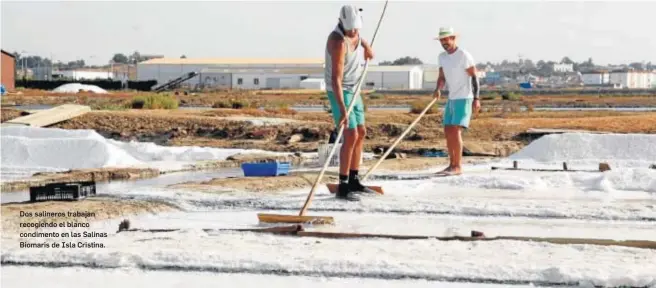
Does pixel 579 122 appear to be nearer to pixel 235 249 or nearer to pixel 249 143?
pixel 249 143

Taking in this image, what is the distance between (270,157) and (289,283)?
1114 centimetres

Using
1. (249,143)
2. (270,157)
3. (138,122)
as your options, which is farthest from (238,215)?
(138,122)

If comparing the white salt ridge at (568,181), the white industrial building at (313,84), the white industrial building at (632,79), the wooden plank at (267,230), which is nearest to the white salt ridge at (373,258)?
the wooden plank at (267,230)

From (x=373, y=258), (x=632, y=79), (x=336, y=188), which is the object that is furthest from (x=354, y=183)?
(x=632, y=79)

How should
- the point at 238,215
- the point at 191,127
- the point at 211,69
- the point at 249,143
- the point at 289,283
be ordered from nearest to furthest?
the point at 289,283
the point at 238,215
the point at 249,143
the point at 191,127
the point at 211,69

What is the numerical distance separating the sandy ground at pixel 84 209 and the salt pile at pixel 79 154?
17.5ft

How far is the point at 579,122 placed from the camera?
2217cm

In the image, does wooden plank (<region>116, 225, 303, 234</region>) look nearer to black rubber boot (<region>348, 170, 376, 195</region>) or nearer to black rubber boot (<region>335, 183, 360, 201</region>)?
black rubber boot (<region>335, 183, 360, 201</region>)

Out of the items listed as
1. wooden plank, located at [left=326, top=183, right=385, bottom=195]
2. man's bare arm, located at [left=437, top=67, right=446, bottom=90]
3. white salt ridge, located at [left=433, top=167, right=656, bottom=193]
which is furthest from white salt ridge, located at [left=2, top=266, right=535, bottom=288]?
man's bare arm, located at [left=437, top=67, right=446, bottom=90]

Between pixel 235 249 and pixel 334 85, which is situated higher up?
pixel 334 85

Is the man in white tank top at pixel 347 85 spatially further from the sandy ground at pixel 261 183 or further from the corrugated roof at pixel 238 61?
the corrugated roof at pixel 238 61

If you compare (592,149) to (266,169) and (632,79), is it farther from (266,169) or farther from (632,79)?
(632,79)

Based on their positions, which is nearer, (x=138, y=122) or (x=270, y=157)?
(x=270, y=157)

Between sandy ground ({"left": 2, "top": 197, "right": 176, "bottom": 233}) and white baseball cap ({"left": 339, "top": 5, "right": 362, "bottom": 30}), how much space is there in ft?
7.96
